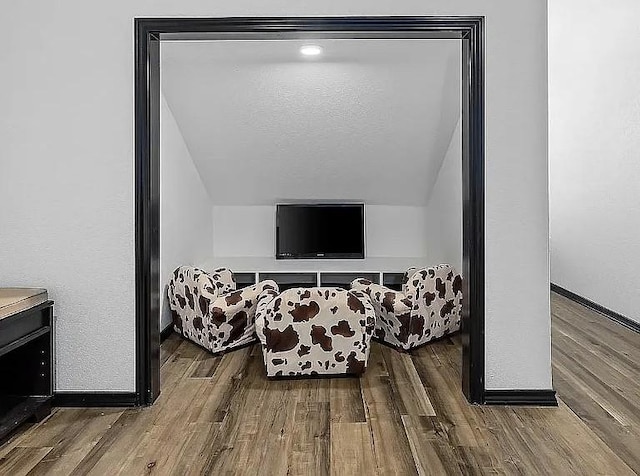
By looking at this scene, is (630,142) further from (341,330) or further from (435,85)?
(341,330)

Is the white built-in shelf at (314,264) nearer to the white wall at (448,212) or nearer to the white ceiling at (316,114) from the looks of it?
the white wall at (448,212)

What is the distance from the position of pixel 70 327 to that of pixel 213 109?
2384mm

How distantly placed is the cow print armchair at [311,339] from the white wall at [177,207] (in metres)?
1.36

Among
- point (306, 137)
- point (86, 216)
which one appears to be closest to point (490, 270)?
point (86, 216)

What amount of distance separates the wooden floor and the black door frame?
289 mm

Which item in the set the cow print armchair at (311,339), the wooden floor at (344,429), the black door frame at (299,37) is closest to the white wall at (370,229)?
the wooden floor at (344,429)

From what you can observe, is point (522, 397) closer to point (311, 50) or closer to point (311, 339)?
point (311, 339)

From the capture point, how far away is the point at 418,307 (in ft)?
15.5

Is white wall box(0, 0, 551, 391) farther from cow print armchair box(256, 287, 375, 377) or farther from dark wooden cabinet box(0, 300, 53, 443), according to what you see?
cow print armchair box(256, 287, 375, 377)

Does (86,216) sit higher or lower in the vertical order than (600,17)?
lower

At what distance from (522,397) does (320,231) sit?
332 cm

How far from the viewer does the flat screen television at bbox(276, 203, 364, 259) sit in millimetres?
6523

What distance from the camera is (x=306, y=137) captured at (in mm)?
5660

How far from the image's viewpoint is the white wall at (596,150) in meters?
5.41
